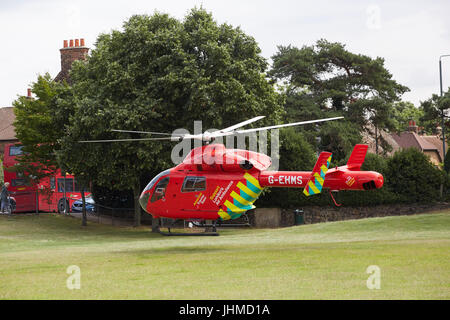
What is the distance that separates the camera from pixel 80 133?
45.3 m

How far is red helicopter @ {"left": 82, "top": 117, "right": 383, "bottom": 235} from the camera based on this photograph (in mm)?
25141

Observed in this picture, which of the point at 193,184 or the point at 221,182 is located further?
the point at 193,184

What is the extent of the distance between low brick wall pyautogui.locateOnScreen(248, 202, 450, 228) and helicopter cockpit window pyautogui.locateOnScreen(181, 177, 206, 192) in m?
28.4

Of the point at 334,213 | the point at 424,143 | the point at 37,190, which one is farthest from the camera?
the point at 424,143

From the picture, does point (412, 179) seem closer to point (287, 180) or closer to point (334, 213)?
point (334, 213)

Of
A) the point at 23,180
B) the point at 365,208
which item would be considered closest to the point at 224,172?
the point at 365,208

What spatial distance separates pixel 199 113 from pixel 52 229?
547 inches

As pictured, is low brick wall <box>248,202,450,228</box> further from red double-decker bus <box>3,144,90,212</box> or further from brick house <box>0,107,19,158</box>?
brick house <box>0,107,19,158</box>

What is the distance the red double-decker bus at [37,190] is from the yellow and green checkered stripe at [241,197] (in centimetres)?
3061

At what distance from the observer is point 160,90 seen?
1721 inches

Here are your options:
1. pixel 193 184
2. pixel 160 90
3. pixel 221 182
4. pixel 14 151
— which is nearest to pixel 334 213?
pixel 160 90

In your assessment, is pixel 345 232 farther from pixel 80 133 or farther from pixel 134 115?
pixel 80 133

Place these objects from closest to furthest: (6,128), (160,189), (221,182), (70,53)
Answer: (221,182), (160,189), (70,53), (6,128)

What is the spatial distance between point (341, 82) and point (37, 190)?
3358cm
